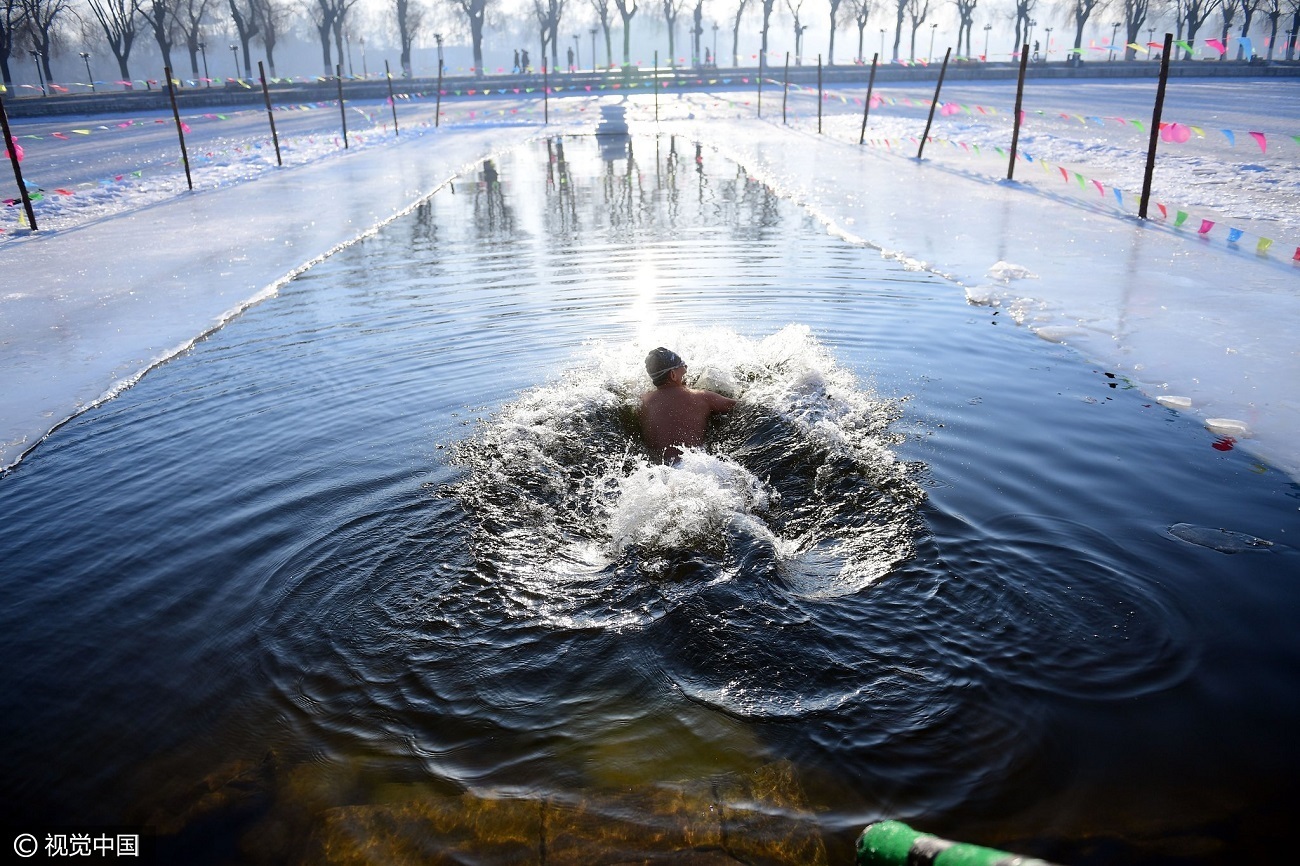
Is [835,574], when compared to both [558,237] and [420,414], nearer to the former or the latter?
[420,414]

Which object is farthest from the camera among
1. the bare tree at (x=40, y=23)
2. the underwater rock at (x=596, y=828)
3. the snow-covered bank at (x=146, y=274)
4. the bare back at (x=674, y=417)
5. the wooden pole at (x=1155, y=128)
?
the bare tree at (x=40, y=23)

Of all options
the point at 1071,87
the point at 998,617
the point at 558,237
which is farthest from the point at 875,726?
the point at 1071,87

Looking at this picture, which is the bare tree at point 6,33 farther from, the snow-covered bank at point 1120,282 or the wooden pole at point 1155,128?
the wooden pole at point 1155,128

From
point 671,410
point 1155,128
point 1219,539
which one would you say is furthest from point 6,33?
point 1219,539

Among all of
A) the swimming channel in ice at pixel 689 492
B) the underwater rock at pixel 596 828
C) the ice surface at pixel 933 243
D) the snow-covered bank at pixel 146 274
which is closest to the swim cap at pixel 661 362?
the swimming channel in ice at pixel 689 492

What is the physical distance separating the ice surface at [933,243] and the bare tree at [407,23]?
48865 millimetres

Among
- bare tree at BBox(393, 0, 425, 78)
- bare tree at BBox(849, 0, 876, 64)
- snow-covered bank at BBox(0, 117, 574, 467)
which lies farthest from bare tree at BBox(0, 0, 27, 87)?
bare tree at BBox(849, 0, 876, 64)

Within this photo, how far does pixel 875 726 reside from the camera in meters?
3.27

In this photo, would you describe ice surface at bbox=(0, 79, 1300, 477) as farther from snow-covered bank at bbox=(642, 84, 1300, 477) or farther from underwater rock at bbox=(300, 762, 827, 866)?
Result: underwater rock at bbox=(300, 762, 827, 866)

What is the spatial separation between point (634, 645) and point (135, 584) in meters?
2.63

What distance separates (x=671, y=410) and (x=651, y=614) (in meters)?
2.05

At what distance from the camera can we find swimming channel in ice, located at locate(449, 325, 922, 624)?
4.29m

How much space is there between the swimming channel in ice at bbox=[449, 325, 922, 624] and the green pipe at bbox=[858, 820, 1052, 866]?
205 centimetres

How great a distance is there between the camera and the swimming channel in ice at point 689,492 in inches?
169
